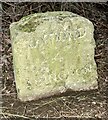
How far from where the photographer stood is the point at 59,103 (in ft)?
10.8

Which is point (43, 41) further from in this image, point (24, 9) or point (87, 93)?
point (24, 9)

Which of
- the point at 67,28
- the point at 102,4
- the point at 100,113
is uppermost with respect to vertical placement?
the point at 67,28

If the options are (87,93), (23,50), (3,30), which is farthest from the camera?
(3,30)

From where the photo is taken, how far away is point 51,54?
3.20 metres

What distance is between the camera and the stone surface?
3139 millimetres

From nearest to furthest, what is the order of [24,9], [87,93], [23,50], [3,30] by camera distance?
[23,50]
[87,93]
[3,30]
[24,9]

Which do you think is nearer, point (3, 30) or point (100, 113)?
point (100, 113)

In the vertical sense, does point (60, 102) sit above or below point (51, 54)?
below

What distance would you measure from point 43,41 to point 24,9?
1.65 meters

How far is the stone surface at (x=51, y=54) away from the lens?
3.14 m

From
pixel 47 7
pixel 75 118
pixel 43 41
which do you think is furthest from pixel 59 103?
pixel 47 7

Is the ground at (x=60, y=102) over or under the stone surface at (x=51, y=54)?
under

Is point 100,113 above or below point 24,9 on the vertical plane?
below

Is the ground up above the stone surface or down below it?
below
